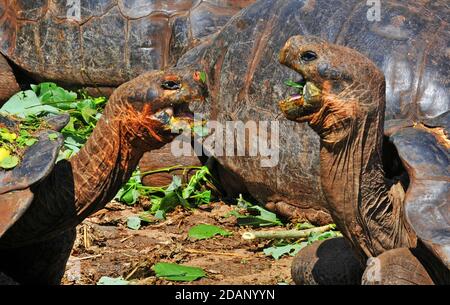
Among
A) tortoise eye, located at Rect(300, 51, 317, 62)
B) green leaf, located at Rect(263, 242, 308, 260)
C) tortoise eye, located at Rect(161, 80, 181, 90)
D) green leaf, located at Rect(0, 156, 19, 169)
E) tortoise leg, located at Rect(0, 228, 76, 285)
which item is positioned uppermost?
tortoise eye, located at Rect(300, 51, 317, 62)

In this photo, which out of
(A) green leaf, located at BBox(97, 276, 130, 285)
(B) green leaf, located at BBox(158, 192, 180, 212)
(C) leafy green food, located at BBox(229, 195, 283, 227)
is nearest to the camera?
(A) green leaf, located at BBox(97, 276, 130, 285)

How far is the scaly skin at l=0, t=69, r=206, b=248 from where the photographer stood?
15.6ft

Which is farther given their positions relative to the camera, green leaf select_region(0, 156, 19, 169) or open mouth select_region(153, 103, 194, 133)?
green leaf select_region(0, 156, 19, 169)

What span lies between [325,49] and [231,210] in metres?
3.16

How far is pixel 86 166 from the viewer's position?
5270mm

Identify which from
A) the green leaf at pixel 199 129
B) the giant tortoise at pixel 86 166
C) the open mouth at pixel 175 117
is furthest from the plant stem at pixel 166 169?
the open mouth at pixel 175 117

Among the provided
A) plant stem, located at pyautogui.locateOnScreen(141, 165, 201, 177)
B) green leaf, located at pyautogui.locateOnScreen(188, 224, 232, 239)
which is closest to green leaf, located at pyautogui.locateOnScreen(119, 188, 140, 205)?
plant stem, located at pyautogui.locateOnScreen(141, 165, 201, 177)

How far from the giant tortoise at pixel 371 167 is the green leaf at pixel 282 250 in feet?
4.91

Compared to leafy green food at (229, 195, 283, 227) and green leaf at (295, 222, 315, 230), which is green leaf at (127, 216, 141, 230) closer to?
leafy green food at (229, 195, 283, 227)

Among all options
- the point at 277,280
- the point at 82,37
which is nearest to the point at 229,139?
the point at 277,280

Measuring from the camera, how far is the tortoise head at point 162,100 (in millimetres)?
4719

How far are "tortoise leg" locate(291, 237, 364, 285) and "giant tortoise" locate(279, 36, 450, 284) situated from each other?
0.57m

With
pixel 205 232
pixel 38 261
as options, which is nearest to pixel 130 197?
pixel 205 232

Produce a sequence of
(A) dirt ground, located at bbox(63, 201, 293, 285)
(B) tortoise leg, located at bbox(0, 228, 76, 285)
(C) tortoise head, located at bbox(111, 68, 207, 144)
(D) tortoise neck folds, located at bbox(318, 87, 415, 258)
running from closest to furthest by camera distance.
→ 1. (C) tortoise head, located at bbox(111, 68, 207, 144)
2. (D) tortoise neck folds, located at bbox(318, 87, 415, 258)
3. (B) tortoise leg, located at bbox(0, 228, 76, 285)
4. (A) dirt ground, located at bbox(63, 201, 293, 285)
